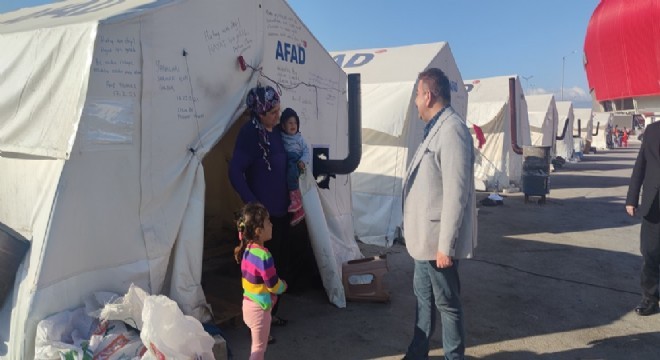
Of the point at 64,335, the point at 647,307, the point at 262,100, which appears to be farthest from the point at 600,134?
the point at 64,335

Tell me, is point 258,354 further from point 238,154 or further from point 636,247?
point 636,247

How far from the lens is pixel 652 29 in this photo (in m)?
2.92

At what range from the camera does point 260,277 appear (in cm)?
319

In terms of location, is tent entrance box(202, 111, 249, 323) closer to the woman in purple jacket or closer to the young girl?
the woman in purple jacket

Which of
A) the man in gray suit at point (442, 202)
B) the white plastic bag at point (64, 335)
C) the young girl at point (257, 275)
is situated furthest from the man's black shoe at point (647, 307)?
the white plastic bag at point (64, 335)

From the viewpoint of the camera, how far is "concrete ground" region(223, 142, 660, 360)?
4.03 metres

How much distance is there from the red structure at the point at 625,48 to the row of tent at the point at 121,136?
262cm

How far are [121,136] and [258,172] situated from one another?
1.12 m

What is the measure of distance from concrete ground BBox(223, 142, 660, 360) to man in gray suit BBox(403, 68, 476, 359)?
854 mm

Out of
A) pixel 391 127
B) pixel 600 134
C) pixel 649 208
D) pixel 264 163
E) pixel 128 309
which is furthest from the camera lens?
pixel 600 134

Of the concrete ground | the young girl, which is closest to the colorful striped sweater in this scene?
the young girl

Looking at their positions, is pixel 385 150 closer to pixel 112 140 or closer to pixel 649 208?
pixel 649 208

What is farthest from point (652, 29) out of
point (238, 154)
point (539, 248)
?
point (539, 248)

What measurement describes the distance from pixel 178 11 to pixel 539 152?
33.0 ft
